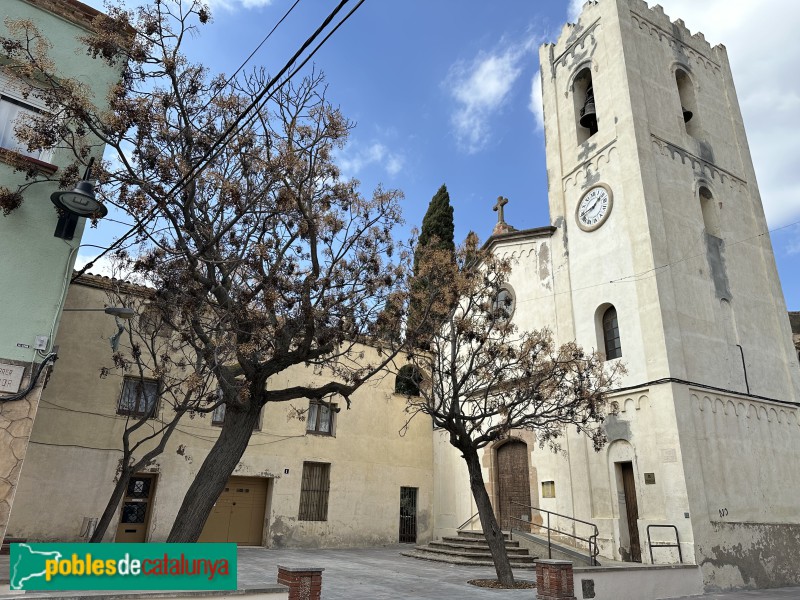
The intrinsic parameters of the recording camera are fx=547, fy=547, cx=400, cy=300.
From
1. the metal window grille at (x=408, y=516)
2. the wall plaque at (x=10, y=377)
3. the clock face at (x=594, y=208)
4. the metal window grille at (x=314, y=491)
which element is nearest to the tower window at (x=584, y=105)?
the clock face at (x=594, y=208)

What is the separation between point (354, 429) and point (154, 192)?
13.0 m

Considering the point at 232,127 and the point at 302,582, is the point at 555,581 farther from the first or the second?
the point at 232,127

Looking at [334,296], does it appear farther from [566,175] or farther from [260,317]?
[566,175]

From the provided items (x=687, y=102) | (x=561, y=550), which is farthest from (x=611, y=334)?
(x=687, y=102)

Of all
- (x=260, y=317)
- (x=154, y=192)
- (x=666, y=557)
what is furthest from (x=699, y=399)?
(x=154, y=192)

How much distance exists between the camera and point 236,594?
6352 mm

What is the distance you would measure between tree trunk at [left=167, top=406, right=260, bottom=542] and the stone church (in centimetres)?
562

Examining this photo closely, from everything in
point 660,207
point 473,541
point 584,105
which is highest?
point 584,105

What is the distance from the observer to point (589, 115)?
18969 mm

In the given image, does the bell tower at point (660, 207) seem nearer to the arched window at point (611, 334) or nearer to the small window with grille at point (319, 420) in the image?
the arched window at point (611, 334)

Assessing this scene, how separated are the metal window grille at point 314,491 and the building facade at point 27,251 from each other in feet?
37.6

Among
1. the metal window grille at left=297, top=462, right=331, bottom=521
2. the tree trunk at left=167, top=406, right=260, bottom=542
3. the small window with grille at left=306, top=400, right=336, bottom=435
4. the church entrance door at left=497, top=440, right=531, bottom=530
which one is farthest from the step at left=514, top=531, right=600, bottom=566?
the tree trunk at left=167, top=406, right=260, bottom=542

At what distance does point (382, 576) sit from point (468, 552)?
405 cm
